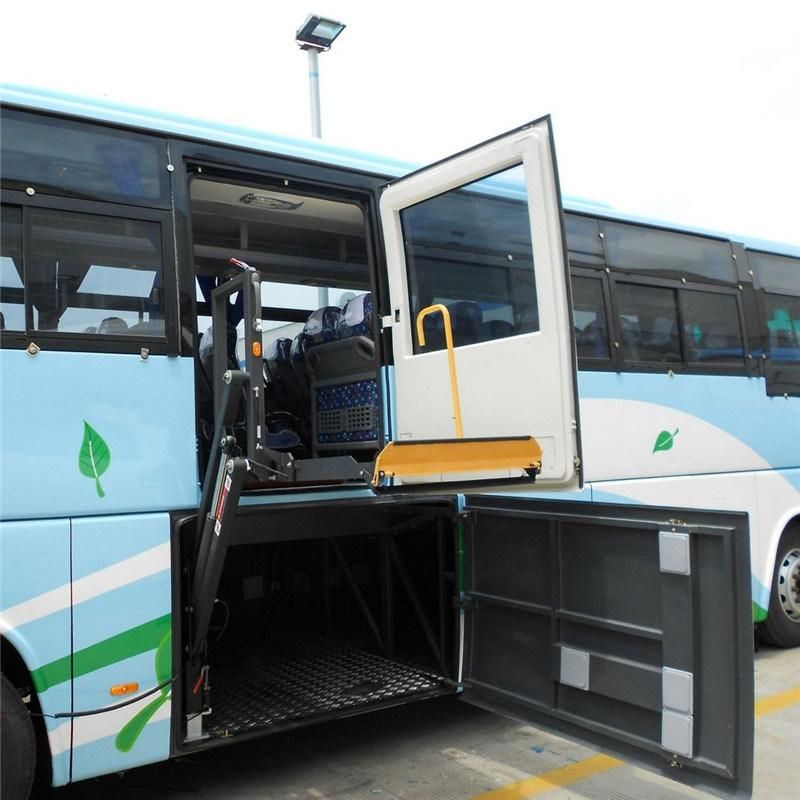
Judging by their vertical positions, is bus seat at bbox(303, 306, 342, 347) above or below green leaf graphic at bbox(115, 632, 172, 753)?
above

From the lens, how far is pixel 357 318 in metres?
4.82

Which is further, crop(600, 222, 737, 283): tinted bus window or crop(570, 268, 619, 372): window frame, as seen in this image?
crop(600, 222, 737, 283): tinted bus window

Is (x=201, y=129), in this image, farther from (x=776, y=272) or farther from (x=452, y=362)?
(x=776, y=272)

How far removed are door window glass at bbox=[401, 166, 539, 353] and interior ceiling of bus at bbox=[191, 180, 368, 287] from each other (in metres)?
0.78

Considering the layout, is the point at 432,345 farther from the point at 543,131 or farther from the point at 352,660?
the point at 352,660

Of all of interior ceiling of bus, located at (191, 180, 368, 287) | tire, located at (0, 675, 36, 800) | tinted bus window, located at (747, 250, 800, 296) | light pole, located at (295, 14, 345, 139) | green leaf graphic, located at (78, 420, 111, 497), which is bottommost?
tire, located at (0, 675, 36, 800)

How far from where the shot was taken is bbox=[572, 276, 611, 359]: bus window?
5.17m

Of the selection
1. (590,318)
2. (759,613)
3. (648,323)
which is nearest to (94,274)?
(590,318)

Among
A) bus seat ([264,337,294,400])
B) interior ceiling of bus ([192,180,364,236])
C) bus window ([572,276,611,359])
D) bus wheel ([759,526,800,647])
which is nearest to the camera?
interior ceiling of bus ([192,180,364,236])

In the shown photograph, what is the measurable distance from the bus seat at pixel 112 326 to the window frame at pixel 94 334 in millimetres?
22

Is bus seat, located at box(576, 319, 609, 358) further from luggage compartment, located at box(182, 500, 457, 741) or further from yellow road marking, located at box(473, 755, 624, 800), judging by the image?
yellow road marking, located at box(473, 755, 624, 800)

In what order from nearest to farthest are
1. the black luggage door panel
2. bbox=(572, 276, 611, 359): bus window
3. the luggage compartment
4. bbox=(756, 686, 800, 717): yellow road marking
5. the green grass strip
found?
the black luggage door panel
the luggage compartment
bbox=(756, 686, 800, 717): yellow road marking
bbox=(572, 276, 611, 359): bus window
the green grass strip

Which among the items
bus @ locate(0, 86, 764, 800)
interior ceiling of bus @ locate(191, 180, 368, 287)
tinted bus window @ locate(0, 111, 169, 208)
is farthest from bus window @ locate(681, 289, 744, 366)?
tinted bus window @ locate(0, 111, 169, 208)

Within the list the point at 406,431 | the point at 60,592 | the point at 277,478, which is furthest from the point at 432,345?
the point at 60,592
